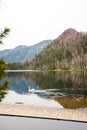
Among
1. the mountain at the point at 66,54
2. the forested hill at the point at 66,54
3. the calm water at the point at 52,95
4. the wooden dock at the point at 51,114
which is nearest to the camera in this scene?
the wooden dock at the point at 51,114

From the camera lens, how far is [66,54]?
65.6 metres

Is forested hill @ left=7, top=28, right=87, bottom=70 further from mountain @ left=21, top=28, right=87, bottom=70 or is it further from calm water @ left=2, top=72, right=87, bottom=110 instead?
calm water @ left=2, top=72, right=87, bottom=110

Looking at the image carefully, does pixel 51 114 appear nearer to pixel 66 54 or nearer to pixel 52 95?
pixel 52 95

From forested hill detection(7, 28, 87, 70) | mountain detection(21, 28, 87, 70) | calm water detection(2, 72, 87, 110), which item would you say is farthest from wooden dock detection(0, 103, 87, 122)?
forested hill detection(7, 28, 87, 70)

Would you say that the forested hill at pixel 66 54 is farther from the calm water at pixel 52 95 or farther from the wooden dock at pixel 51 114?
the wooden dock at pixel 51 114

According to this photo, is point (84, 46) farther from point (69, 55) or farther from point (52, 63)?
point (52, 63)

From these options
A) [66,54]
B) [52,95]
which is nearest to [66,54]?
[66,54]

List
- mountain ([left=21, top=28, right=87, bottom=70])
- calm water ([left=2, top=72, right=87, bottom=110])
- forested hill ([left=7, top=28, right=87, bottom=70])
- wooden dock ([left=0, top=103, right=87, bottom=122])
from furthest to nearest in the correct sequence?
forested hill ([left=7, top=28, right=87, bottom=70]), mountain ([left=21, top=28, right=87, bottom=70]), calm water ([left=2, top=72, right=87, bottom=110]), wooden dock ([left=0, top=103, right=87, bottom=122])

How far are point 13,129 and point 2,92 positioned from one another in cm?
112

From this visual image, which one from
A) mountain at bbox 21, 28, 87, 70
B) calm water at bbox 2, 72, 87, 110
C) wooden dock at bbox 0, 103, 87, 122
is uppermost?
mountain at bbox 21, 28, 87, 70

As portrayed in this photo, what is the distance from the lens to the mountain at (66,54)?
61.6m

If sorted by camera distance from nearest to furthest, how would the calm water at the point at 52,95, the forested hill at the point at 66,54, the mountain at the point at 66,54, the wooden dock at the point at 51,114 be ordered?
1. the wooden dock at the point at 51,114
2. the calm water at the point at 52,95
3. the mountain at the point at 66,54
4. the forested hill at the point at 66,54

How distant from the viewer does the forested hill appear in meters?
61.8

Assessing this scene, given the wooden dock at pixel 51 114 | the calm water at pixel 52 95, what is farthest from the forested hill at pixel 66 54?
the wooden dock at pixel 51 114
